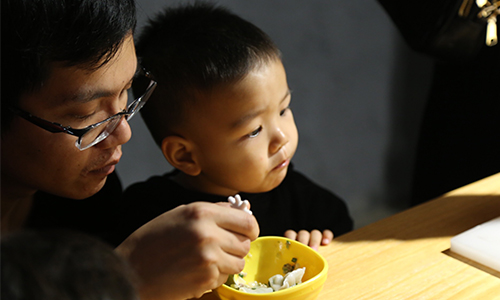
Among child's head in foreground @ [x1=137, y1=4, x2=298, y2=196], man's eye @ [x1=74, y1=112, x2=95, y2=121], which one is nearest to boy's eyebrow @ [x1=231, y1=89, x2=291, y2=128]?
child's head in foreground @ [x1=137, y1=4, x2=298, y2=196]

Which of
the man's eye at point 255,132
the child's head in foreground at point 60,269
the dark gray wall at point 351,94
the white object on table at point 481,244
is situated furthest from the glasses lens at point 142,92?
the dark gray wall at point 351,94

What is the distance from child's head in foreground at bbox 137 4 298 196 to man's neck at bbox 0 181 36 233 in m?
0.36

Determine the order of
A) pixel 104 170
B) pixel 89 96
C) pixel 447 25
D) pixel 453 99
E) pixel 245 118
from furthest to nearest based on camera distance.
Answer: pixel 453 99
pixel 447 25
pixel 245 118
pixel 104 170
pixel 89 96

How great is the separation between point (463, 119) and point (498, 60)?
0.75 feet

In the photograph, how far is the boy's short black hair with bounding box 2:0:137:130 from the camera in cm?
71

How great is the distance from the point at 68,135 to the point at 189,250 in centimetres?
32

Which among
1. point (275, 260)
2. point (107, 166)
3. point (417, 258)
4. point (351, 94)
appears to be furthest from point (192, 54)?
point (351, 94)

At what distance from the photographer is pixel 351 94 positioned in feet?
9.36

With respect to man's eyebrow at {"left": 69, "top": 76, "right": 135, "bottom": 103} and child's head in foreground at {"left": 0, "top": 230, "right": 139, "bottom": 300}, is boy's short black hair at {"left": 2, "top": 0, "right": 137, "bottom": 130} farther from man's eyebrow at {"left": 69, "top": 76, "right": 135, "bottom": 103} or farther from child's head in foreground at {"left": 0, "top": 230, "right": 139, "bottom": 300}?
child's head in foreground at {"left": 0, "top": 230, "right": 139, "bottom": 300}

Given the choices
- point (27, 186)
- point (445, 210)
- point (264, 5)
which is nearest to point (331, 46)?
point (264, 5)

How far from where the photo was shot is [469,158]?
1672mm

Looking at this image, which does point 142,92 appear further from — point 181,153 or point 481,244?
point 481,244

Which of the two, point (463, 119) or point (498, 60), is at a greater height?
point (498, 60)

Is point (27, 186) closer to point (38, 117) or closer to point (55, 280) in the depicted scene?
point (38, 117)
